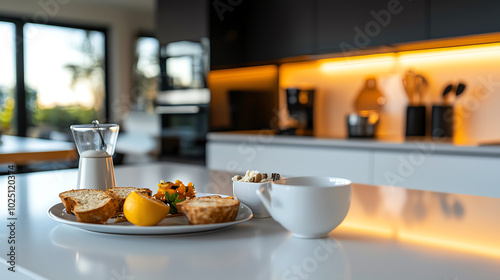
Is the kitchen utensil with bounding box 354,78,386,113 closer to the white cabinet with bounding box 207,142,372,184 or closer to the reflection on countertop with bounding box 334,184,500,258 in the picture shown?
Result: the white cabinet with bounding box 207,142,372,184

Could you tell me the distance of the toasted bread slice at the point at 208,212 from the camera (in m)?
0.75

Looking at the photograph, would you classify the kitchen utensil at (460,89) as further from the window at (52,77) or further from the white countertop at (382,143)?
the window at (52,77)

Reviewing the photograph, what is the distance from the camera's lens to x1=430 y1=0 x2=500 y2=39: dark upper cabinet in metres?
2.31

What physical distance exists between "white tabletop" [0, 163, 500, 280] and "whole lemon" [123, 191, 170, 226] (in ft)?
0.09

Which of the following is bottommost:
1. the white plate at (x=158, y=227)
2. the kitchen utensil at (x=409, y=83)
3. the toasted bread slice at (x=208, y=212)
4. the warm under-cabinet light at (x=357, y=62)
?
the white plate at (x=158, y=227)

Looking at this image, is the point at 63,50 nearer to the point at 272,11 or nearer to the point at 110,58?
the point at 110,58

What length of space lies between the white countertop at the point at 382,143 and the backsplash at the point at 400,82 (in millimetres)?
204

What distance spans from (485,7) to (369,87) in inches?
→ 34.7

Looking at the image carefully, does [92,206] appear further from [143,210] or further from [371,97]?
[371,97]

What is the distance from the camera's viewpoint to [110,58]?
20.7 ft

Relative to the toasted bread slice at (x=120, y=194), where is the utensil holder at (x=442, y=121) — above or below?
above

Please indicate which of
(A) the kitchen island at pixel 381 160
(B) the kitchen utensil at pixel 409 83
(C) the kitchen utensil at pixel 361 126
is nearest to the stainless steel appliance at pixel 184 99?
(A) the kitchen island at pixel 381 160

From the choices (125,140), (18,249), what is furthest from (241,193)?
(125,140)

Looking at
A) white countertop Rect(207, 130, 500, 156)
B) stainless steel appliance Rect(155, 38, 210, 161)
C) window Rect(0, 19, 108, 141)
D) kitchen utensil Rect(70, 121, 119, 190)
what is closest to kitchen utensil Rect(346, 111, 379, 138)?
white countertop Rect(207, 130, 500, 156)
